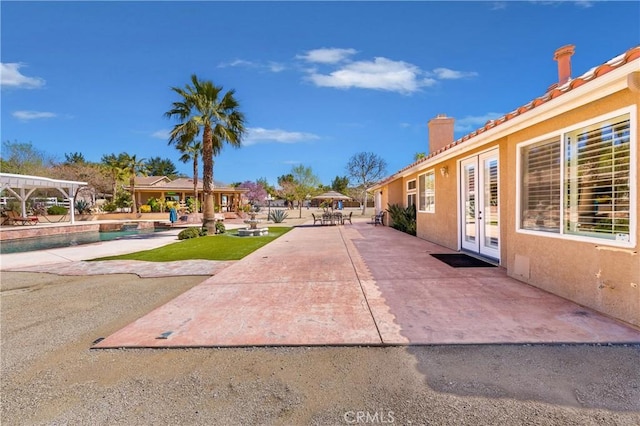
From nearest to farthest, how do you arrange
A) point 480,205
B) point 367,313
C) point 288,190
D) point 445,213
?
1. point 367,313
2. point 480,205
3. point 445,213
4. point 288,190

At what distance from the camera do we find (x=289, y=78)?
25.8m

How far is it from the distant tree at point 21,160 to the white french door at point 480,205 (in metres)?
44.0

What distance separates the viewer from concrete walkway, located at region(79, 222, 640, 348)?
3695 millimetres

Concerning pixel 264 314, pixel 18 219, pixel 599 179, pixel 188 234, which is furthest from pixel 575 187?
pixel 18 219

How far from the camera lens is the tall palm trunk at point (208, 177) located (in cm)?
1628

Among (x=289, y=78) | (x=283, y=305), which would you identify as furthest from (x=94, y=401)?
(x=289, y=78)

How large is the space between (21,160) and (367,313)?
155ft

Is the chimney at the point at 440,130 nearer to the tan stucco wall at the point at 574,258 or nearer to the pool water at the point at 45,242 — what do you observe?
the tan stucco wall at the point at 574,258

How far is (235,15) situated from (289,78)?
12037mm

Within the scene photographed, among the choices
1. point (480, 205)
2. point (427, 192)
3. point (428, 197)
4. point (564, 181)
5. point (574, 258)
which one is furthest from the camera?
point (427, 192)

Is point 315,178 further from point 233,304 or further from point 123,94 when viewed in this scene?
point 233,304

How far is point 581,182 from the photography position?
475 centimetres

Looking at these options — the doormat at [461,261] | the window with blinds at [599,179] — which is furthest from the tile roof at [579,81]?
the doormat at [461,261]

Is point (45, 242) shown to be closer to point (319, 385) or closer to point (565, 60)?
point (319, 385)
